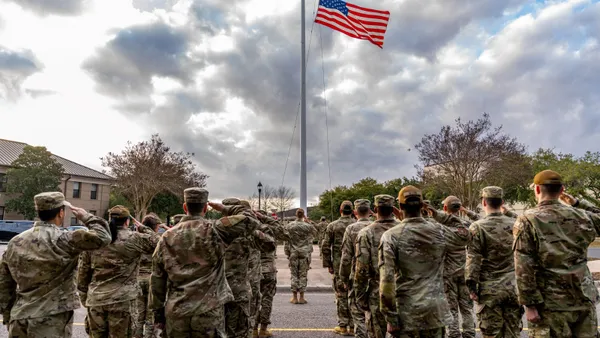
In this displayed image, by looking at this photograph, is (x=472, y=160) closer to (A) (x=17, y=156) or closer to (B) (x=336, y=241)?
(B) (x=336, y=241)

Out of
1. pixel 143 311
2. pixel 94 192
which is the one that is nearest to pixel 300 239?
pixel 143 311

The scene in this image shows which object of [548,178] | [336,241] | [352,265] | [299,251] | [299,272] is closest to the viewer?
[548,178]

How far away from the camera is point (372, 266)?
481cm

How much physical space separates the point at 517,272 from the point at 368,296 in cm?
174

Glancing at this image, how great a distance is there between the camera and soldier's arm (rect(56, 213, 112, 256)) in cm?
388

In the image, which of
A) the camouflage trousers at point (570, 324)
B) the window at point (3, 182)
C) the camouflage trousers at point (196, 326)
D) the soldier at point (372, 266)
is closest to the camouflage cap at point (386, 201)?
the soldier at point (372, 266)

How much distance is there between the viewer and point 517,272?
3965 millimetres

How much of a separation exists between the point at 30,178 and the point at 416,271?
41307 millimetres

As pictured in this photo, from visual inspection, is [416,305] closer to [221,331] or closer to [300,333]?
[221,331]

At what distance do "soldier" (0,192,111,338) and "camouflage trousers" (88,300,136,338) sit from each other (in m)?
0.86

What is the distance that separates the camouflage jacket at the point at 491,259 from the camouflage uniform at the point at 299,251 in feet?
18.4

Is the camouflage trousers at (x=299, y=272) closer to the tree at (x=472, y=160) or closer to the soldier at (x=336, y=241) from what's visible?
the soldier at (x=336, y=241)

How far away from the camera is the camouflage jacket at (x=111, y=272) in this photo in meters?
4.97

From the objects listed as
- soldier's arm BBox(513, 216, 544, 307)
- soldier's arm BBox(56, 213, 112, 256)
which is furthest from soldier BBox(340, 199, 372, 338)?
soldier's arm BBox(56, 213, 112, 256)
